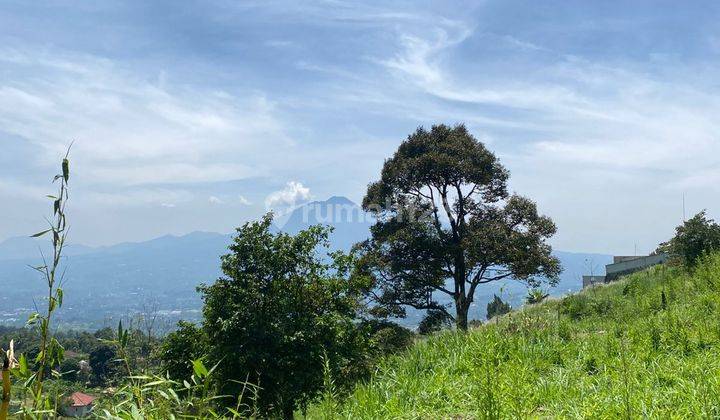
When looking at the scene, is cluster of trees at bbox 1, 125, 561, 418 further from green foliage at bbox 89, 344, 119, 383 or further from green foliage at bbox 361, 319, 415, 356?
green foliage at bbox 89, 344, 119, 383

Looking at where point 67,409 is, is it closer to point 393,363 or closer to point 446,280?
point 393,363

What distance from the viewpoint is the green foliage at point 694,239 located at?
15.7 metres

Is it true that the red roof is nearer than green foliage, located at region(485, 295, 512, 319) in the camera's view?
Yes

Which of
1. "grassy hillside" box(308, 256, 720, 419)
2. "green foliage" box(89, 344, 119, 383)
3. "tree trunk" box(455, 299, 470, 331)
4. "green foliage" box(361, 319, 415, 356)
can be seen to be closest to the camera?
"green foliage" box(89, 344, 119, 383)

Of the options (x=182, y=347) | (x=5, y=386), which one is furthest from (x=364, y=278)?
(x=5, y=386)

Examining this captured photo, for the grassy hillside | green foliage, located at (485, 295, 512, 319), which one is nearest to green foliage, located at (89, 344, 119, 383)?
the grassy hillside

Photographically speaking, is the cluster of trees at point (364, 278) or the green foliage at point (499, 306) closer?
the green foliage at point (499, 306)

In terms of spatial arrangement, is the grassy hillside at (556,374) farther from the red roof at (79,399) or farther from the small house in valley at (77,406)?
the red roof at (79,399)

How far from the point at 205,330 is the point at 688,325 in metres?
13.7

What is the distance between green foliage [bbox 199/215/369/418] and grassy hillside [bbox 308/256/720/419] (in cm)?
773

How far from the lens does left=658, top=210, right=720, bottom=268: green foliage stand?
1567cm

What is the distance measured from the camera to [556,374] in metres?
5.32

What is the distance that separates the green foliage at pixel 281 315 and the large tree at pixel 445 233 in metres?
4.36

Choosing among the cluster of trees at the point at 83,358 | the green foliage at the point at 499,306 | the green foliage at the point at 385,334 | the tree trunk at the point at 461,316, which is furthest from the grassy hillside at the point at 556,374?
the green foliage at the point at 385,334
